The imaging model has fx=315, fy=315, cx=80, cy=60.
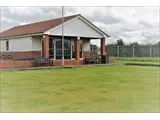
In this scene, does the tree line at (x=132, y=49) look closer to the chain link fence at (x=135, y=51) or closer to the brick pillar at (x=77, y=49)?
the chain link fence at (x=135, y=51)

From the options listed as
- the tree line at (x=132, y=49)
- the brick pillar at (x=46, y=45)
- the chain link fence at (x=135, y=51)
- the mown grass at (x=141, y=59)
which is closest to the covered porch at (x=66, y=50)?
the brick pillar at (x=46, y=45)

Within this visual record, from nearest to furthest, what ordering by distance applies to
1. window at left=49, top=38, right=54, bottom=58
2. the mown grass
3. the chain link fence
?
the chain link fence → the mown grass → window at left=49, top=38, right=54, bottom=58

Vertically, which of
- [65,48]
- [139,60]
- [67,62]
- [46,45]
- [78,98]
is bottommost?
[78,98]

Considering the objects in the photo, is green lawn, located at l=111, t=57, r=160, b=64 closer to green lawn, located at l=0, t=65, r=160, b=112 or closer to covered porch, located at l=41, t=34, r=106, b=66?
covered porch, located at l=41, t=34, r=106, b=66

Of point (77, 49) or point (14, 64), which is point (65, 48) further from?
point (14, 64)

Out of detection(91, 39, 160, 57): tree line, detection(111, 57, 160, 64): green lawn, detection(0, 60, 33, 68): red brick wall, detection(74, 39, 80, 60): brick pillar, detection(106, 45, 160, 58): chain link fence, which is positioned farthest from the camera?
detection(74, 39, 80, 60): brick pillar

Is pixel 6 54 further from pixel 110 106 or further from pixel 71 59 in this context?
pixel 110 106

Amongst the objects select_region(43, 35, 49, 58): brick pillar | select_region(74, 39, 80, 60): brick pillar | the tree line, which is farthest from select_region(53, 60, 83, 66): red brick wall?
the tree line

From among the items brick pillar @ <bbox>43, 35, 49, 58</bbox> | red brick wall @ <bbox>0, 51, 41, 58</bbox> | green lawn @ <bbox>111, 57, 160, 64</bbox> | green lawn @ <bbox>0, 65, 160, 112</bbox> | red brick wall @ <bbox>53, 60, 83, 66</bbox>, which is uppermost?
brick pillar @ <bbox>43, 35, 49, 58</bbox>

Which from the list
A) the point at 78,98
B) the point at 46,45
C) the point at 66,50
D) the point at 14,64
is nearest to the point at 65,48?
the point at 66,50

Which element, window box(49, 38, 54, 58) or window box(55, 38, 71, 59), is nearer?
window box(49, 38, 54, 58)

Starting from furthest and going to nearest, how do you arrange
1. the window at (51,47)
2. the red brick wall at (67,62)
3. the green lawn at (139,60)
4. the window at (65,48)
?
the window at (65,48) → the window at (51,47) → the red brick wall at (67,62) → the green lawn at (139,60)
